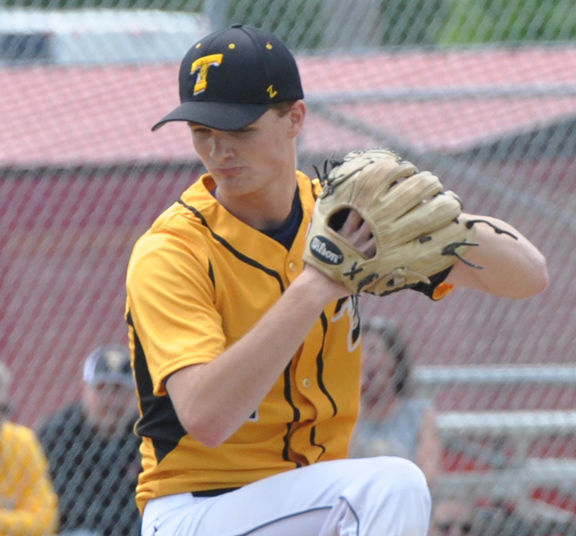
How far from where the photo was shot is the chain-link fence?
4.20 m

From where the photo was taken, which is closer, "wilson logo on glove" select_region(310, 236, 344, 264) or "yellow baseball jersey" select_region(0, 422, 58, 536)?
"wilson logo on glove" select_region(310, 236, 344, 264)

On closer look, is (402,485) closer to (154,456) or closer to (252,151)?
(154,456)

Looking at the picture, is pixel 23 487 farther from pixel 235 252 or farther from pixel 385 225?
pixel 385 225

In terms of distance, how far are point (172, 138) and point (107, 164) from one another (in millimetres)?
665

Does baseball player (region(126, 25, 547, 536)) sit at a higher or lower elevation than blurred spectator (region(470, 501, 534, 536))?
higher

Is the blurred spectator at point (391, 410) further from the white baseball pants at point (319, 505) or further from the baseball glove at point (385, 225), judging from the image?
the baseball glove at point (385, 225)

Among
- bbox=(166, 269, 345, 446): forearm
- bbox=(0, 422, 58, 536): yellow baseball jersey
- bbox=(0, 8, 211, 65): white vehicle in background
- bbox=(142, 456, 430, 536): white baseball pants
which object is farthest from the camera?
bbox=(0, 8, 211, 65): white vehicle in background

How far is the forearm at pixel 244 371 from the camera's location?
1828 mm

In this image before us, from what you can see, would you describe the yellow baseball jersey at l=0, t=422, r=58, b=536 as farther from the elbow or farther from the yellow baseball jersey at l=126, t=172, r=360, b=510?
the elbow

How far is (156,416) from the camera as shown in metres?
2.19

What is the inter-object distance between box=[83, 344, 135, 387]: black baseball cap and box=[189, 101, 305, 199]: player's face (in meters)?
1.86

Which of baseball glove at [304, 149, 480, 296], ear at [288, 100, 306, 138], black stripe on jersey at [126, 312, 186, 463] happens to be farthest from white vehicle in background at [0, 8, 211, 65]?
baseball glove at [304, 149, 480, 296]

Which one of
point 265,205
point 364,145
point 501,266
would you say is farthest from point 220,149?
point 364,145

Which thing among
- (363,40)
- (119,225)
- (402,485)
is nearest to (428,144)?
(363,40)
